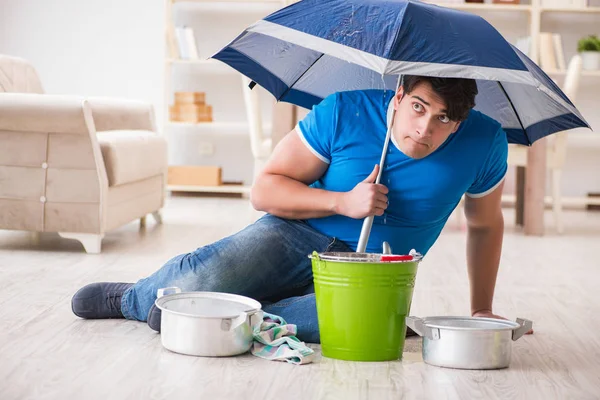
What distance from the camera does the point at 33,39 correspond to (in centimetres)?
→ 696

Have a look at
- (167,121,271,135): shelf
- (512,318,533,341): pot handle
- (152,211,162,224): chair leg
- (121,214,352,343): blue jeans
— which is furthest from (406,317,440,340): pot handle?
(167,121,271,135): shelf

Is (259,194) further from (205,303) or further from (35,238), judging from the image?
(35,238)

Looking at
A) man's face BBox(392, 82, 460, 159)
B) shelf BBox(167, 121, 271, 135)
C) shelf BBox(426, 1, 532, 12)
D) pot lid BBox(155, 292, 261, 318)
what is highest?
shelf BBox(426, 1, 532, 12)

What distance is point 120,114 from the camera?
14.7 feet

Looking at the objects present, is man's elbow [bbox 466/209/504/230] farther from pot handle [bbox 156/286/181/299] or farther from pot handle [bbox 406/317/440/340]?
pot handle [bbox 156/286/181/299]

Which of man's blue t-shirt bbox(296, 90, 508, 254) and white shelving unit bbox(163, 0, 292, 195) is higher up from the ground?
white shelving unit bbox(163, 0, 292, 195)

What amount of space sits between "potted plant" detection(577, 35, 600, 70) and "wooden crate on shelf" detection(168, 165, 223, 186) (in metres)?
2.69

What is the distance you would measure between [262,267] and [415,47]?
0.68m

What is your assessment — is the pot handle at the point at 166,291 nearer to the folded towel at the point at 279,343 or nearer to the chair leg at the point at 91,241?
the folded towel at the point at 279,343

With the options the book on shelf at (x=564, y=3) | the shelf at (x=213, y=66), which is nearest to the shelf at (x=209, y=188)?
the shelf at (x=213, y=66)

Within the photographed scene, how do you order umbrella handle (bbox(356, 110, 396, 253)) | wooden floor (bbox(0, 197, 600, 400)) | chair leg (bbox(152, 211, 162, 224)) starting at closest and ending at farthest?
wooden floor (bbox(0, 197, 600, 400)), umbrella handle (bbox(356, 110, 396, 253)), chair leg (bbox(152, 211, 162, 224))

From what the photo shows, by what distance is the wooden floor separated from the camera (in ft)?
5.70

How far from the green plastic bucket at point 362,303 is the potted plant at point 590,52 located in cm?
494

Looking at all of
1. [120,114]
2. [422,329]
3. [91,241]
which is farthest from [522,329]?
[120,114]
